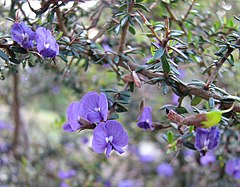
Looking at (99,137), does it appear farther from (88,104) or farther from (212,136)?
(212,136)

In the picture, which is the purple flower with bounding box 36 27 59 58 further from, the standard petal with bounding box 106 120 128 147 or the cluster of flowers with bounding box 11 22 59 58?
the standard petal with bounding box 106 120 128 147

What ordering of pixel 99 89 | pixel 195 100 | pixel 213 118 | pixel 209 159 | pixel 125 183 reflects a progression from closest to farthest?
pixel 213 118, pixel 195 100, pixel 99 89, pixel 209 159, pixel 125 183

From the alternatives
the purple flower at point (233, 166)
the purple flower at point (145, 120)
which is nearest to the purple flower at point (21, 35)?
the purple flower at point (145, 120)

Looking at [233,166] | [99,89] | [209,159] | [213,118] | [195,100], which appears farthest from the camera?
[209,159]

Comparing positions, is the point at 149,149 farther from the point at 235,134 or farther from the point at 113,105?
the point at 113,105

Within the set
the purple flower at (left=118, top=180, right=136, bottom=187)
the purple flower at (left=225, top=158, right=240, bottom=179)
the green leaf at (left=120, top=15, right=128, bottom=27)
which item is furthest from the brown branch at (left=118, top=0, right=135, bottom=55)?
the purple flower at (left=118, top=180, right=136, bottom=187)

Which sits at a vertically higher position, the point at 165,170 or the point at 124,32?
the point at 124,32

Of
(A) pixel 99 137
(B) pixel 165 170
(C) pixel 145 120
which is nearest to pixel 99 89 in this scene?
(C) pixel 145 120

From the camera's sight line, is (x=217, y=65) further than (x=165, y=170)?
No
